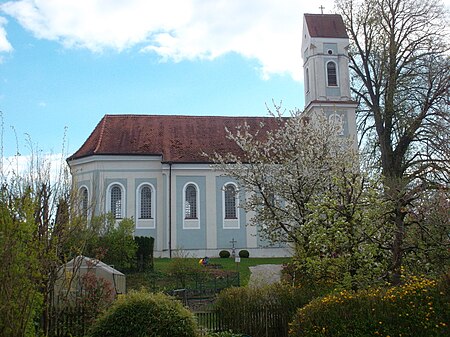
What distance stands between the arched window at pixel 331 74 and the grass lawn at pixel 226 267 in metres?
12.6

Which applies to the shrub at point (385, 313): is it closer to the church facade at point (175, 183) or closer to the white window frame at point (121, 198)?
the church facade at point (175, 183)

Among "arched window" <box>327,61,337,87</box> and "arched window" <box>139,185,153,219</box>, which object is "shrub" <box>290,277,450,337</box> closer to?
"arched window" <box>139,185,153,219</box>

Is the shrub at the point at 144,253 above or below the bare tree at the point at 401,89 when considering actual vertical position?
below

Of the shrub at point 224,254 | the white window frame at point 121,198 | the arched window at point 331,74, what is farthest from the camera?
the arched window at point 331,74

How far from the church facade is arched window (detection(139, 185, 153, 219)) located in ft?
0.21

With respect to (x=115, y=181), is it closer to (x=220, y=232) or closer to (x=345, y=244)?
(x=220, y=232)

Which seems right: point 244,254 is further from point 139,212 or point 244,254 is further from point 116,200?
point 116,200

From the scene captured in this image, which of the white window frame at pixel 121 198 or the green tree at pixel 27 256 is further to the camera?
the white window frame at pixel 121 198

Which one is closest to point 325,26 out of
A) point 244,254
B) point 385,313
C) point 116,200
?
point 244,254

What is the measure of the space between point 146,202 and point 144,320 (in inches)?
905

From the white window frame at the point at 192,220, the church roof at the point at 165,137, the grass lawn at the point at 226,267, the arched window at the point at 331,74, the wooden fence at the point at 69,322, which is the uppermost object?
the arched window at the point at 331,74

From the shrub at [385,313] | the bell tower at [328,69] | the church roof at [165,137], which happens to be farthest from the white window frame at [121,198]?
the shrub at [385,313]

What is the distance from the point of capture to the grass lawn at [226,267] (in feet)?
74.0

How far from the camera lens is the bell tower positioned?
34031 millimetres
